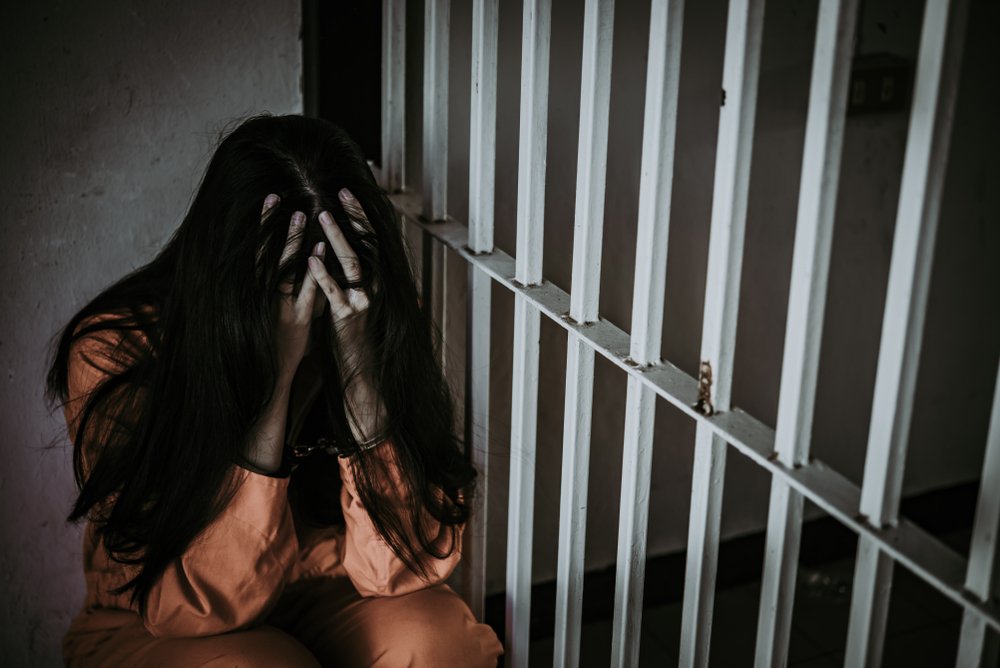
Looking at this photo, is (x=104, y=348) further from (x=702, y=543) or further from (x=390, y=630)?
(x=702, y=543)

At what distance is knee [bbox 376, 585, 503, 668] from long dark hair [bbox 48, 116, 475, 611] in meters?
0.05

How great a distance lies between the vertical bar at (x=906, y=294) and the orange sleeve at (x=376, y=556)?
61 centimetres

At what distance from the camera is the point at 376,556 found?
1272mm

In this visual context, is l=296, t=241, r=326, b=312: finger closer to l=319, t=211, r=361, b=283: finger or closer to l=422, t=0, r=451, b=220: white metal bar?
l=319, t=211, r=361, b=283: finger

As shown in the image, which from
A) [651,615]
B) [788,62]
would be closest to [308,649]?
[651,615]

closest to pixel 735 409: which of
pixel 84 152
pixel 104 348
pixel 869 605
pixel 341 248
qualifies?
pixel 869 605

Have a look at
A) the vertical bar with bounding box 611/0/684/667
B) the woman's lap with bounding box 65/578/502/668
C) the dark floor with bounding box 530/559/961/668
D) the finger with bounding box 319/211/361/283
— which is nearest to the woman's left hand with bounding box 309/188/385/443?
the finger with bounding box 319/211/361/283

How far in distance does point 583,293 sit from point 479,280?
0.28 metres

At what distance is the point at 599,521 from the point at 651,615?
28 cm

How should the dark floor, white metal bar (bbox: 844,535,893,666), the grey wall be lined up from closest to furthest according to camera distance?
white metal bar (bbox: 844,535,893,666), the grey wall, the dark floor

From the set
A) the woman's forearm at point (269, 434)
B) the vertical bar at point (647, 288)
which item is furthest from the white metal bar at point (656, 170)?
the woman's forearm at point (269, 434)

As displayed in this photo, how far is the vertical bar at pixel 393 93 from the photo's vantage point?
4.66 ft

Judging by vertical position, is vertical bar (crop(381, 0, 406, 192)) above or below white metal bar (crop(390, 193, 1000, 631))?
above

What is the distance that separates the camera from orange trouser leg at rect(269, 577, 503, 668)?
4.07ft
